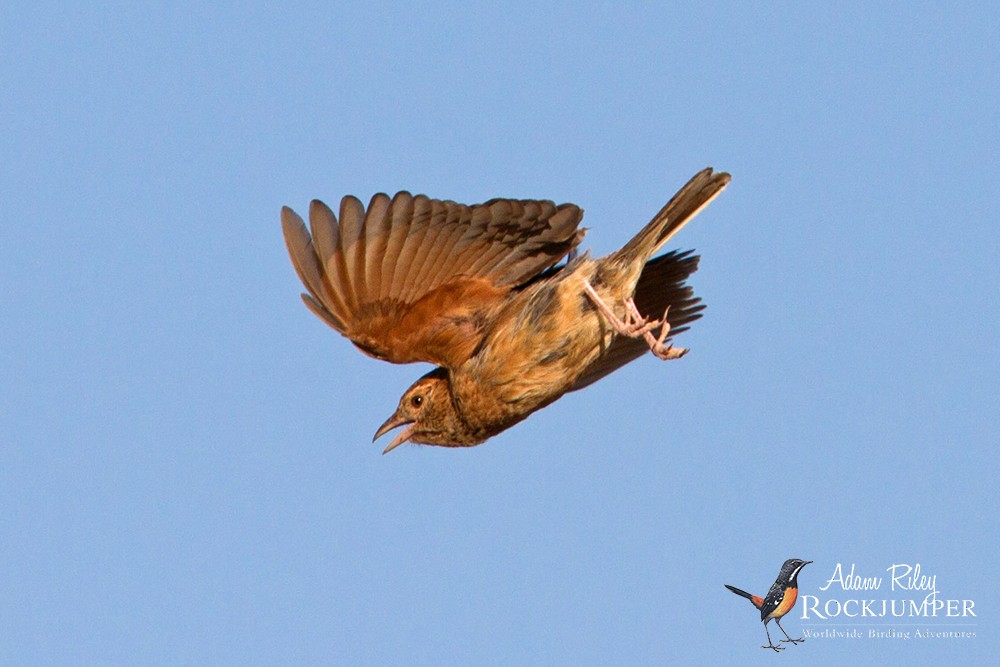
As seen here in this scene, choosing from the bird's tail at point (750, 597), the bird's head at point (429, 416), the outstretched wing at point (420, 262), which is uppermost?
the outstretched wing at point (420, 262)

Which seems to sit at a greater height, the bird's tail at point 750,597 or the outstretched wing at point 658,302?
the outstretched wing at point 658,302

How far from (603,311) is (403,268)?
136 centimetres

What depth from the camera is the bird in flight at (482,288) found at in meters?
8.77

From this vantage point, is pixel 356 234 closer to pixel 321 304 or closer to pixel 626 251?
pixel 321 304

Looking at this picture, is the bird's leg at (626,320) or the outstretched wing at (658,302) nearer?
the bird's leg at (626,320)

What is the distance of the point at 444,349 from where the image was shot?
9211mm

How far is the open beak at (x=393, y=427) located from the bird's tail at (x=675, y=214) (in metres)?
1.99

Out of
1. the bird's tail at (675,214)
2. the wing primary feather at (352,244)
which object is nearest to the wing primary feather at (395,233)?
the wing primary feather at (352,244)

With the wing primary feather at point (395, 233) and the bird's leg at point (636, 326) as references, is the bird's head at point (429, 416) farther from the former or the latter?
the bird's leg at point (636, 326)

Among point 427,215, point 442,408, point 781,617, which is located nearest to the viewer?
point 427,215

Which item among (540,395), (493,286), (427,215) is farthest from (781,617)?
(427,215)

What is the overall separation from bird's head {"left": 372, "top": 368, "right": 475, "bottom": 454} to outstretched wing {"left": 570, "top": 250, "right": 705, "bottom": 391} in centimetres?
105

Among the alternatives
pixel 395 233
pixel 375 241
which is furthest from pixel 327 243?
pixel 395 233

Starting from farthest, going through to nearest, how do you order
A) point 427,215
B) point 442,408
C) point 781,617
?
point 781,617 → point 442,408 → point 427,215
